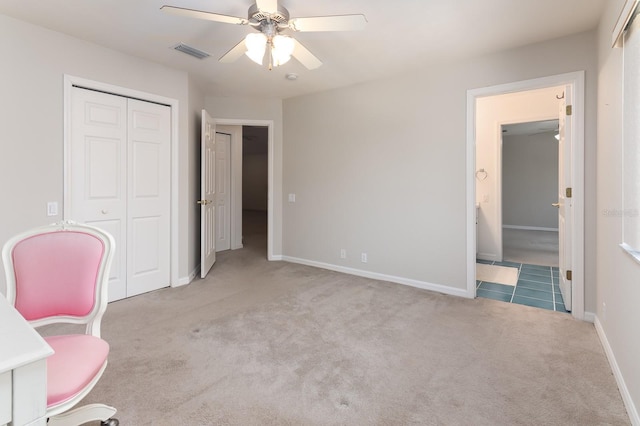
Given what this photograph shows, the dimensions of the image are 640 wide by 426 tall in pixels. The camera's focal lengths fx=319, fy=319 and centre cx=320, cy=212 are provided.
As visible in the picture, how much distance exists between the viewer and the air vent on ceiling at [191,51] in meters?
3.07

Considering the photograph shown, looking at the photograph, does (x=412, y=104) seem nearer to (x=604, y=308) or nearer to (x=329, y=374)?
(x=604, y=308)

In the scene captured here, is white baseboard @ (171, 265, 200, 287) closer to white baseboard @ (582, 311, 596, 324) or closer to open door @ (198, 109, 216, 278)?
open door @ (198, 109, 216, 278)

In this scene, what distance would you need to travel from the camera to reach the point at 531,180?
9016mm

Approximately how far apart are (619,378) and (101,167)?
4.39m

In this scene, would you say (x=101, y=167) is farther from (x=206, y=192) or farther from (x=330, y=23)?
(x=330, y=23)

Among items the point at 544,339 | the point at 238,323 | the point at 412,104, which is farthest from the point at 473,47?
the point at 238,323

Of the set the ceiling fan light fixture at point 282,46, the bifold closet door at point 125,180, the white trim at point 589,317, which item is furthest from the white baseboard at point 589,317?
the bifold closet door at point 125,180

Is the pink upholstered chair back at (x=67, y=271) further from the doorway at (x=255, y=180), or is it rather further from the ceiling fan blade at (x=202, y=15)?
the doorway at (x=255, y=180)

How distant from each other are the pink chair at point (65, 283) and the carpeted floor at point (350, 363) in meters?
0.45

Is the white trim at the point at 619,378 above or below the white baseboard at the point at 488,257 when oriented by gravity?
below

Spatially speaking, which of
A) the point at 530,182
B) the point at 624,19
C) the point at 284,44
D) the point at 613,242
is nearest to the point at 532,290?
the point at 613,242

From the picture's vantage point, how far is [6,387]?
0.76 meters

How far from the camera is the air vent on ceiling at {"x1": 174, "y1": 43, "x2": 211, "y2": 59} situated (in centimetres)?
307

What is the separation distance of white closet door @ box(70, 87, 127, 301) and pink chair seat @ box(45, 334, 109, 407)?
2.01 meters
